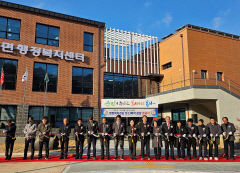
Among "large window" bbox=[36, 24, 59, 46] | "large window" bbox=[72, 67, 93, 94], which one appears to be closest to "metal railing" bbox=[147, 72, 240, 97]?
"large window" bbox=[72, 67, 93, 94]

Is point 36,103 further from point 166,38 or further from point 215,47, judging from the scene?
point 215,47

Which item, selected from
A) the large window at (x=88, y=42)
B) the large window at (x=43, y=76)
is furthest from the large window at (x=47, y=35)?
the large window at (x=88, y=42)

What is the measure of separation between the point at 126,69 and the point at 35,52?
353 inches

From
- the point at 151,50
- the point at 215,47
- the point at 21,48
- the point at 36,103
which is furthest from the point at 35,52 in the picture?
the point at 215,47

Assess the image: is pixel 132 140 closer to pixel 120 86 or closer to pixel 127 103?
pixel 127 103

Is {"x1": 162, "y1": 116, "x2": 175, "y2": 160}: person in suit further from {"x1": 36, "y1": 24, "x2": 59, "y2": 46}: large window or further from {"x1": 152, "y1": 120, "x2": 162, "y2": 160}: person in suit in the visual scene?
{"x1": 36, "y1": 24, "x2": 59, "y2": 46}: large window

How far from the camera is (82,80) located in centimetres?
2062

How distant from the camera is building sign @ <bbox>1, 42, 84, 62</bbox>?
1784cm

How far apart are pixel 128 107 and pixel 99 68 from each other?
6.43 m

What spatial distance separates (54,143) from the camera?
42.5ft

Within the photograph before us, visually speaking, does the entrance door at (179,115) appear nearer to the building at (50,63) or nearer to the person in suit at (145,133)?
the building at (50,63)

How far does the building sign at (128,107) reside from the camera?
1636cm

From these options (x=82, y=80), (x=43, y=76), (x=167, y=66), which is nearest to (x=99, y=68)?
(x=82, y=80)

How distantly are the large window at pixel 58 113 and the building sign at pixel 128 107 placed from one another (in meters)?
4.51
